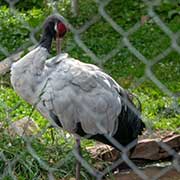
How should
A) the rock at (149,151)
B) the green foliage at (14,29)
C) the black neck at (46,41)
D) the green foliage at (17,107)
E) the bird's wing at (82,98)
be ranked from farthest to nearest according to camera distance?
the green foliage at (14,29)
the green foliage at (17,107)
the rock at (149,151)
the black neck at (46,41)
the bird's wing at (82,98)

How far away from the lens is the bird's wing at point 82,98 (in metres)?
3.01

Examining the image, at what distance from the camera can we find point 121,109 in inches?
126

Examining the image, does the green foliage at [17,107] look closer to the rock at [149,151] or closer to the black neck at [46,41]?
the black neck at [46,41]

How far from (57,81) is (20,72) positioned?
37cm

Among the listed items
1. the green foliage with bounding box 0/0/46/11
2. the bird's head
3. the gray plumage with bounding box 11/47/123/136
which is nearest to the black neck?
the bird's head

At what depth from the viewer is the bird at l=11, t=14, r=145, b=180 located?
302 centimetres

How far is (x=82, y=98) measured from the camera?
3.00m

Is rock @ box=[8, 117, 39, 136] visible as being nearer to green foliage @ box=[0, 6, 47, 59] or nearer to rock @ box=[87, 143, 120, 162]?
rock @ box=[87, 143, 120, 162]

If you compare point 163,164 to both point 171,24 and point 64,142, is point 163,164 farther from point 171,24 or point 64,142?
point 171,24

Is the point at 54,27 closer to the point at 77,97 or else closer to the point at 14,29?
the point at 77,97

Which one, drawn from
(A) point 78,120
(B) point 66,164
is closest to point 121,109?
(A) point 78,120

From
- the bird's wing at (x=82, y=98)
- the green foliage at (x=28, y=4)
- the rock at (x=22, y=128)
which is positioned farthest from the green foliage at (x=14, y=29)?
the bird's wing at (x=82, y=98)

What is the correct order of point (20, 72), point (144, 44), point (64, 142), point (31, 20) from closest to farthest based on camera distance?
point (20, 72)
point (64, 142)
point (144, 44)
point (31, 20)

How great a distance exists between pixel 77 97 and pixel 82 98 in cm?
2
